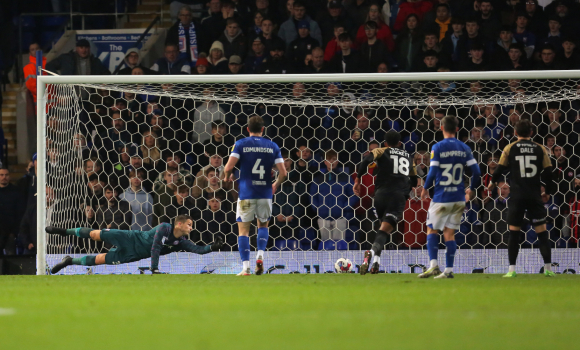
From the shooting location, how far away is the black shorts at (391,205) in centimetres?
891

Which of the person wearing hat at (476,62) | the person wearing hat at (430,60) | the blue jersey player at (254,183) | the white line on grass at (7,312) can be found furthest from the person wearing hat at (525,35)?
the white line on grass at (7,312)

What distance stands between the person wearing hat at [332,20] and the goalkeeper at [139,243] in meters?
5.39

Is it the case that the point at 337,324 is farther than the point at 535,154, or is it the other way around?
the point at 535,154

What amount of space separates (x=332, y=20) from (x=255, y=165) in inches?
234

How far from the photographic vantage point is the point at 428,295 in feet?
19.0

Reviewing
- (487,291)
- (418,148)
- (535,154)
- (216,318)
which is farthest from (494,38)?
(216,318)

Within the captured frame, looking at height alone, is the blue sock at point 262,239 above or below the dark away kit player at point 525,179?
below

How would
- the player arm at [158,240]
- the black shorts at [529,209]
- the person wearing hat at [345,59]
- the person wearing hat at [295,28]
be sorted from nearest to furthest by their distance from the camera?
the black shorts at [529,209] < the player arm at [158,240] < the person wearing hat at [345,59] < the person wearing hat at [295,28]

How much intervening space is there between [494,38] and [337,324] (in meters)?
9.92

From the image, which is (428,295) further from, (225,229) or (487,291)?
(225,229)

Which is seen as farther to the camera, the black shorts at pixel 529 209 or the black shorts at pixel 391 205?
the black shorts at pixel 391 205

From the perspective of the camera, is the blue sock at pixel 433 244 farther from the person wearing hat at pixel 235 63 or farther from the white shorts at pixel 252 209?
the person wearing hat at pixel 235 63

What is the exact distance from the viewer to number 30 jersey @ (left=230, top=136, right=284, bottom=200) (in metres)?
8.60

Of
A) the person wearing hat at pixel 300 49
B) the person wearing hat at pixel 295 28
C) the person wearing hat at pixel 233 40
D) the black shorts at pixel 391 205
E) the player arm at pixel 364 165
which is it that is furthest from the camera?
the person wearing hat at pixel 295 28
